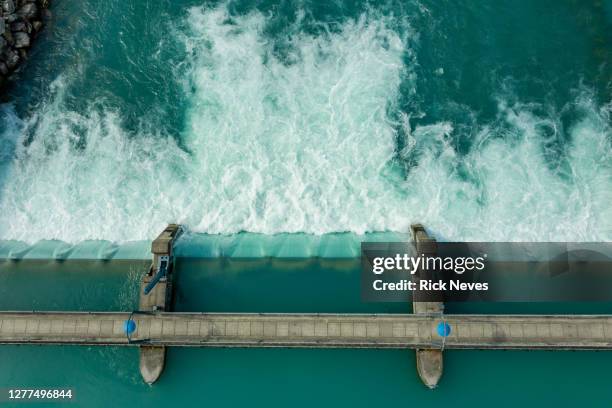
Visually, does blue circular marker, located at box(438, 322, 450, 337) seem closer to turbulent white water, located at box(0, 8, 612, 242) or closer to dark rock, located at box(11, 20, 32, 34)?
turbulent white water, located at box(0, 8, 612, 242)

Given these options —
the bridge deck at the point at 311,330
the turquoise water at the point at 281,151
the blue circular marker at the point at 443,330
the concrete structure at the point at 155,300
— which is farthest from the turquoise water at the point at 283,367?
the blue circular marker at the point at 443,330

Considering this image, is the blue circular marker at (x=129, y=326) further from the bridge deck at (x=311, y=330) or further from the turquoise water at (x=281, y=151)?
the turquoise water at (x=281, y=151)

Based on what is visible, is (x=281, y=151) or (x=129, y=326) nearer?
(x=129, y=326)

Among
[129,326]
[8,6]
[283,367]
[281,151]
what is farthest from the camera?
[8,6]

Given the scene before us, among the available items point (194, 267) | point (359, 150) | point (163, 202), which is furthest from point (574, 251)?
point (163, 202)

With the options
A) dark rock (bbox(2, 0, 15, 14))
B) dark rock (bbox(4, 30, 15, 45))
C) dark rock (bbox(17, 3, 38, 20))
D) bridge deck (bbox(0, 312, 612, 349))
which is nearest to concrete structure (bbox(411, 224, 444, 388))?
bridge deck (bbox(0, 312, 612, 349))

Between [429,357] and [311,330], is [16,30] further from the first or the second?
[429,357]

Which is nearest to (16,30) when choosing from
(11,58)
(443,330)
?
(11,58)

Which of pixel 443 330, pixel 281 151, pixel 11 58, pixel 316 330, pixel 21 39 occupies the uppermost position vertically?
pixel 21 39
